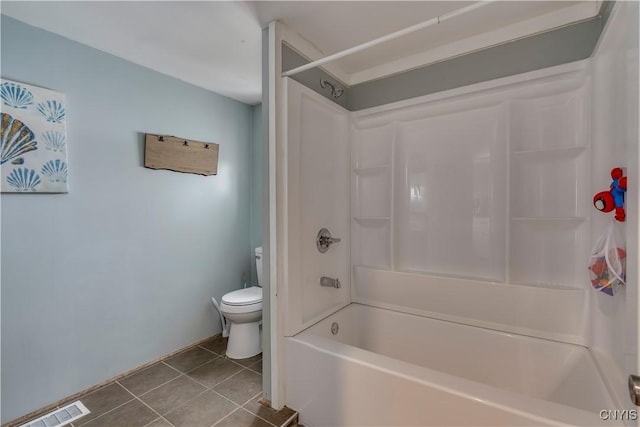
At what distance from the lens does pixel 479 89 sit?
5.79 ft

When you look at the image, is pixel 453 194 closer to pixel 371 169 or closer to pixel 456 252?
pixel 456 252

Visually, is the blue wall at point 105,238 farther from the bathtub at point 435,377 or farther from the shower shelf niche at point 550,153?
the shower shelf niche at point 550,153

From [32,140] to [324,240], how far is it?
183 cm

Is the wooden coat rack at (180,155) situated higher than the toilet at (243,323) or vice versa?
the wooden coat rack at (180,155)

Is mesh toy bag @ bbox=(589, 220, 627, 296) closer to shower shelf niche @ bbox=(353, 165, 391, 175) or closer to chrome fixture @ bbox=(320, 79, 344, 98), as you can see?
shower shelf niche @ bbox=(353, 165, 391, 175)

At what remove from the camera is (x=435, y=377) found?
1.24m

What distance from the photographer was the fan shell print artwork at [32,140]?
5.11 ft

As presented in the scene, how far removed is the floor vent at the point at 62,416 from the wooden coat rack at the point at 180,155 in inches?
63.0

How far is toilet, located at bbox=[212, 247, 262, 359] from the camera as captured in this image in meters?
2.25

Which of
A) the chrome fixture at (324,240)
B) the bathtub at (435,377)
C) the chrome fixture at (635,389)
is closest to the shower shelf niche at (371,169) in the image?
the chrome fixture at (324,240)

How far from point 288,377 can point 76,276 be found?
149 cm

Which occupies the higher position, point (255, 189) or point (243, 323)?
point (255, 189)

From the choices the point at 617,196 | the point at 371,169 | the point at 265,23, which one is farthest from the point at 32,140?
the point at 617,196

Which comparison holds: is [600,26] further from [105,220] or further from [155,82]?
[105,220]
